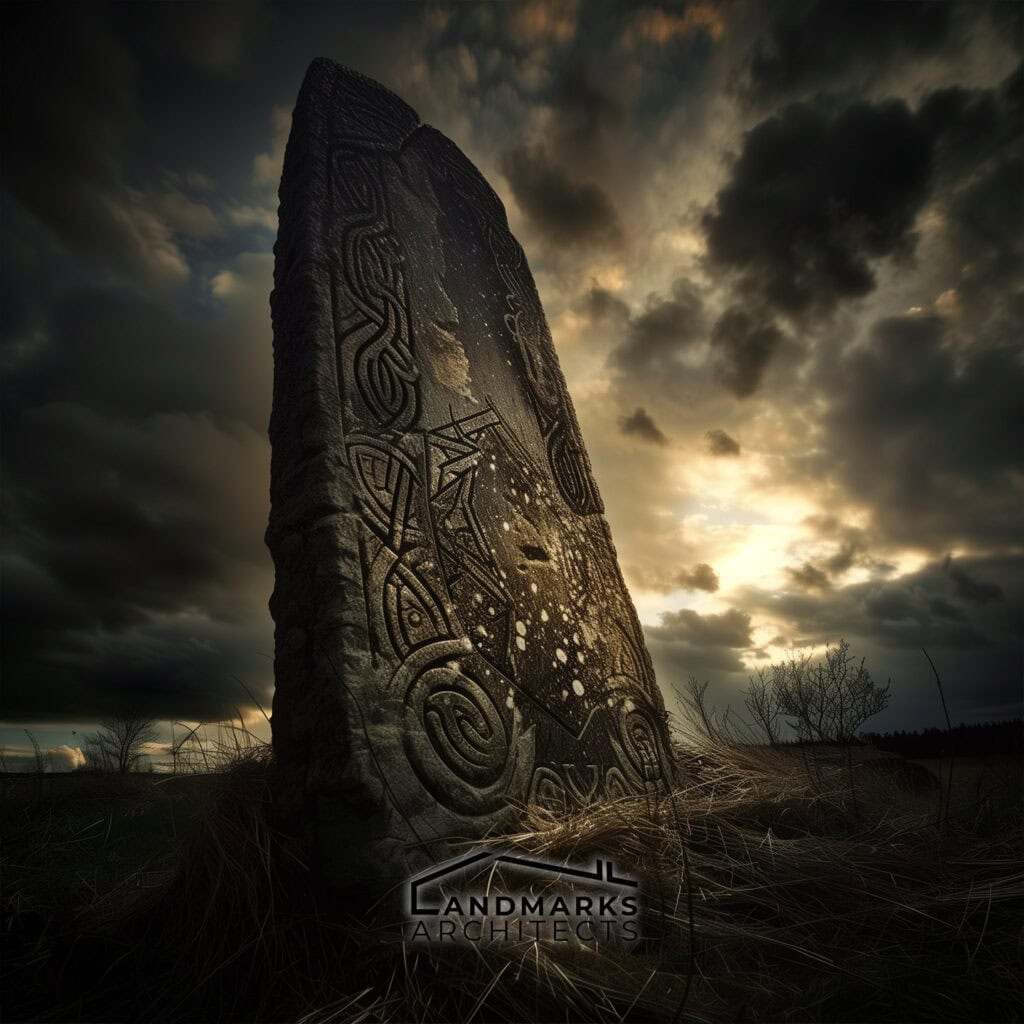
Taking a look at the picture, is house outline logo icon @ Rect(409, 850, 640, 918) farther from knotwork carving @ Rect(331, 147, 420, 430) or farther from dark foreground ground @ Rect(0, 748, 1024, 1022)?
knotwork carving @ Rect(331, 147, 420, 430)

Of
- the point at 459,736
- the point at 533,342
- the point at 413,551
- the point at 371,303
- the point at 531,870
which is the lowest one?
the point at 531,870

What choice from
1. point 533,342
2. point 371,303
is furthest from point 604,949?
point 533,342

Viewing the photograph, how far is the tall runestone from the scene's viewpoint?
154 cm

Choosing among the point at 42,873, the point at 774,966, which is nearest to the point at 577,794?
the point at 774,966

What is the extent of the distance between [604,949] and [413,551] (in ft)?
3.60

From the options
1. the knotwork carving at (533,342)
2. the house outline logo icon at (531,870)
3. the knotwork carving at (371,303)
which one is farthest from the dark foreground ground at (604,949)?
the knotwork carving at (533,342)

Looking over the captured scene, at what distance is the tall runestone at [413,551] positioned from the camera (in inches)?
60.8

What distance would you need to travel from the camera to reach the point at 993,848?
1859mm

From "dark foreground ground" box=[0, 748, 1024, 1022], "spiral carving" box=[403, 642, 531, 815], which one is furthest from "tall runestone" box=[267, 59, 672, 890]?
"dark foreground ground" box=[0, 748, 1024, 1022]

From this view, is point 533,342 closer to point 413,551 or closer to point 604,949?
point 413,551

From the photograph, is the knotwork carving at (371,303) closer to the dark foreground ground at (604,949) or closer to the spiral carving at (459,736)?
the spiral carving at (459,736)

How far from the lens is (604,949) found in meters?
1.33

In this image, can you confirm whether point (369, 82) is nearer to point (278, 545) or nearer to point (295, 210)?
point (295, 210)

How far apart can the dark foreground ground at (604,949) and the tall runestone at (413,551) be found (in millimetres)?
166
